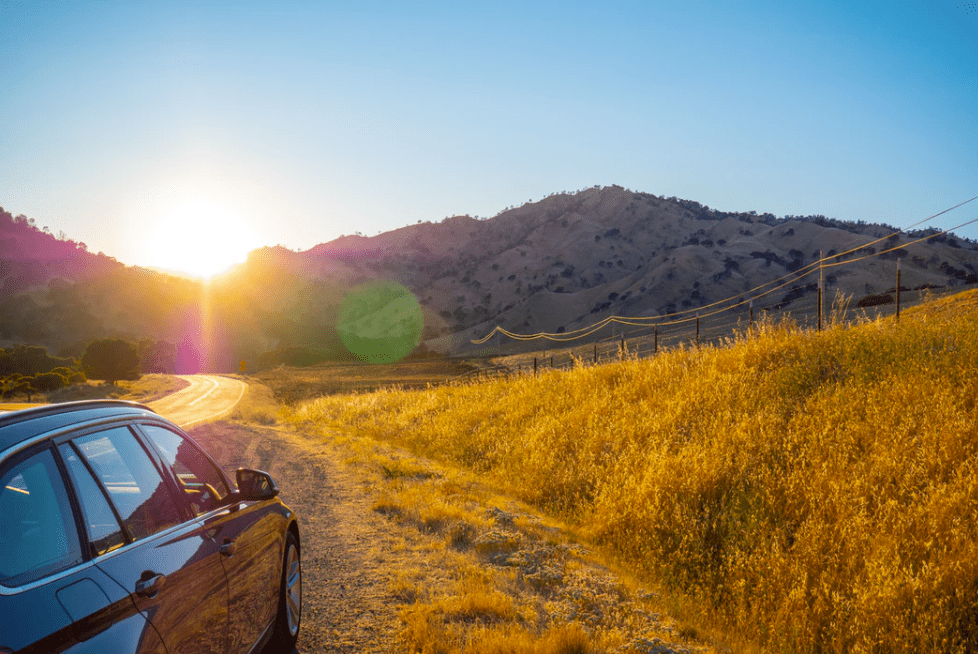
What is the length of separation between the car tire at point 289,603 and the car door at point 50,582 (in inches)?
79.2

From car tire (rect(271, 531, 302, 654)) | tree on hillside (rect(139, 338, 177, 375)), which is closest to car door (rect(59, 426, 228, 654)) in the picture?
car tire (rect(271, 531, 302, 654))

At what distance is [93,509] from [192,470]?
1.27 metres

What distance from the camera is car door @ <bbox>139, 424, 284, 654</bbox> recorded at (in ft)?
11.0

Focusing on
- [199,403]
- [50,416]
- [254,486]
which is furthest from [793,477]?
[199,403]

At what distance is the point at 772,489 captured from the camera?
6.81 m

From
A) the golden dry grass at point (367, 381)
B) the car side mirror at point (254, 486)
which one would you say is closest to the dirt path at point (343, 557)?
the car side mirror at point (254, 486)

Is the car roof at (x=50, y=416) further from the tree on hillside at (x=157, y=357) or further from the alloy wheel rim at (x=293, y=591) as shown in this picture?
the tree on hillside at (x=157, y=357)

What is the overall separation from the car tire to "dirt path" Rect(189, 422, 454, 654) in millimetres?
264

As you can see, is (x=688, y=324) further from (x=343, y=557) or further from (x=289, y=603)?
(x=289, y=603)

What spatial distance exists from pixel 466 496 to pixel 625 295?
76535mm

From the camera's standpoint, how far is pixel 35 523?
7.25 ft

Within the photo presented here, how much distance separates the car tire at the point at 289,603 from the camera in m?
4.31

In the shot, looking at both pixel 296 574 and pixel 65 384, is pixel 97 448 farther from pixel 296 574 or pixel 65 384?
pixel 65 384

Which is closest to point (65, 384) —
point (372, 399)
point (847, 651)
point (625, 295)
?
point (372, 399)
